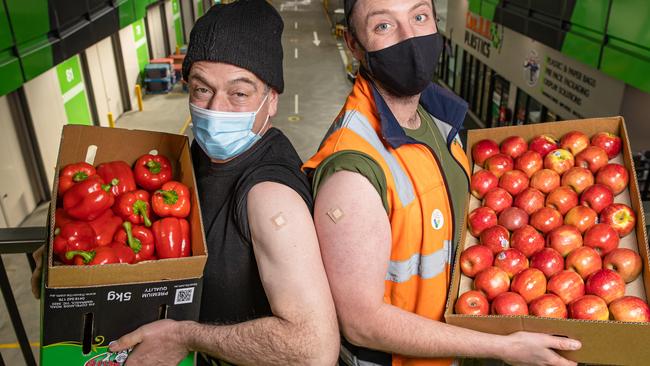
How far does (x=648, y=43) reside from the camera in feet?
22.3

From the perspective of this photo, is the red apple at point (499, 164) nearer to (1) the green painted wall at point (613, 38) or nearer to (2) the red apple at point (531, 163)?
(2) the red apple at point (531, 163)

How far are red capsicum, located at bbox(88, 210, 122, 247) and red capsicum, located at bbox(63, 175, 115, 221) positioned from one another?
4 centimetres

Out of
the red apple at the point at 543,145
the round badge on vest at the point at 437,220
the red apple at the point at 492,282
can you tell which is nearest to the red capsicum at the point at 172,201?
the round badge on vest at the point at 437,220

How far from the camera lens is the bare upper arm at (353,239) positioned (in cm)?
184

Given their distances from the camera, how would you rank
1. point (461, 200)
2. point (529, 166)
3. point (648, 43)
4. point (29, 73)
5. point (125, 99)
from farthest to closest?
point (125, 99) → point (29, 73) → point (648, 43) → point (529, 166) → point (461, 200)

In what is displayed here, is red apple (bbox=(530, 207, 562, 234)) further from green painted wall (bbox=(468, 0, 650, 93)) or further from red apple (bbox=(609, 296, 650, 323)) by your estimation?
green painted wall (bbox=(468, 0, 650, 93))

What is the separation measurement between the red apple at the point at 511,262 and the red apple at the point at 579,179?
2.06 feet

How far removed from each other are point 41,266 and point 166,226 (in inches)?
22.5

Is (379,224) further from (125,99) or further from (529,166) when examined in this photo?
(125,99)

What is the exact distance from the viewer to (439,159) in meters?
2.35

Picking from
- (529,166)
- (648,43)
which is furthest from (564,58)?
(529,166)

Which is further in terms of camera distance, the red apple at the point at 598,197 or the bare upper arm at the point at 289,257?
the red apple at the point at 598,197

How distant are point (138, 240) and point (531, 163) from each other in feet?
6.94

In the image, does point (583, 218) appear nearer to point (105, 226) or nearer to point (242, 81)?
point (242, 81)
